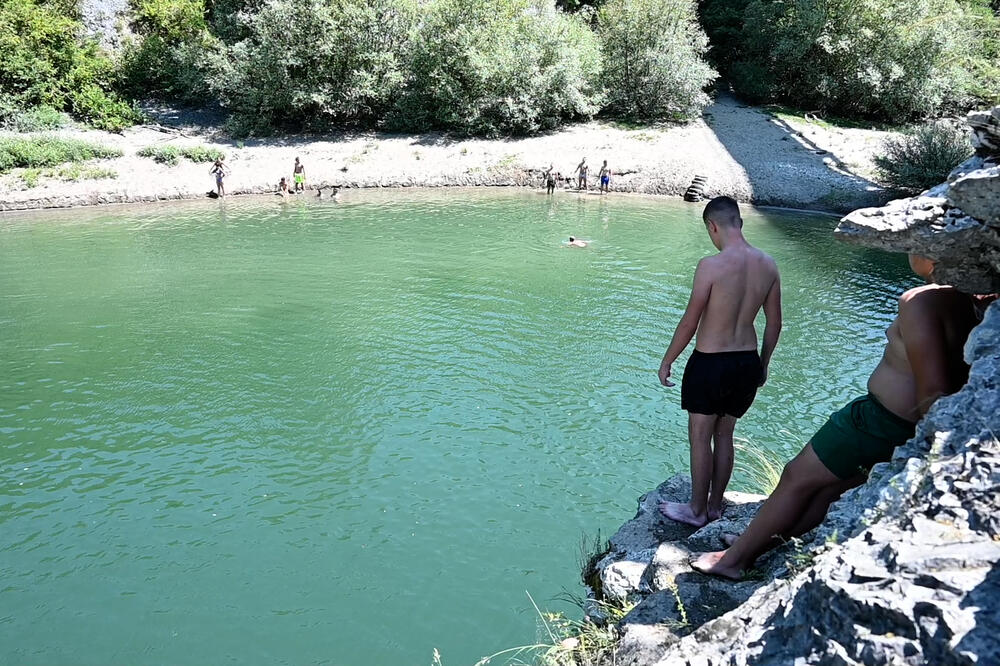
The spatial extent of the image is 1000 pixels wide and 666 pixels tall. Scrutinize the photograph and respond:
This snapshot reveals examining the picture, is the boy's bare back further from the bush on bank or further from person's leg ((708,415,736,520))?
the bush on bank

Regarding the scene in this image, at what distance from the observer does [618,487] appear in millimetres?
8383

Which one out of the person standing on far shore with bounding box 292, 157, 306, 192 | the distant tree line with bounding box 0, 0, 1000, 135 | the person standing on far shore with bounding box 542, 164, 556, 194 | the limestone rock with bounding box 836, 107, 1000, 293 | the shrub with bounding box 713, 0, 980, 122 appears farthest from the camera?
the shrub with bounding box 713, 0, 980, 122

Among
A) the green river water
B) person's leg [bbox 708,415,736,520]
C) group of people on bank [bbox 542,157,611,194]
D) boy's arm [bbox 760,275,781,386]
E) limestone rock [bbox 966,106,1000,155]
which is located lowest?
the green river water

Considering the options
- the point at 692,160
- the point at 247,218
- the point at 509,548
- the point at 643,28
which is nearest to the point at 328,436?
the point at 509,548

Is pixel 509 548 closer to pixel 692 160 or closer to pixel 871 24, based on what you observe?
pixel 692 160

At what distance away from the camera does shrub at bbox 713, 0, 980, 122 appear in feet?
124

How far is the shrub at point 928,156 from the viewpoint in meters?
26.7

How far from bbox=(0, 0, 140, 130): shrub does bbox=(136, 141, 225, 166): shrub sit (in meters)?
4.50

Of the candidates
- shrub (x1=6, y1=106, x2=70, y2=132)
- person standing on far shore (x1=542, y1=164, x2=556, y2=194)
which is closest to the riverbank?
person standing on far shore (x1=542, y1=164, x2=556, y2=194)

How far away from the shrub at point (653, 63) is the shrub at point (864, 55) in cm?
601

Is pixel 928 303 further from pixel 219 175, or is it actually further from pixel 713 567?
pixel 219 175

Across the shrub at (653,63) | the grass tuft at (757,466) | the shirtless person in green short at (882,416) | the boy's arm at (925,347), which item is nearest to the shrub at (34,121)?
the shrub at (653,63)

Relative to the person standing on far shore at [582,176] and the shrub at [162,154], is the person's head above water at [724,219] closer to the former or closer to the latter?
the person standing on far shore at [582,176]

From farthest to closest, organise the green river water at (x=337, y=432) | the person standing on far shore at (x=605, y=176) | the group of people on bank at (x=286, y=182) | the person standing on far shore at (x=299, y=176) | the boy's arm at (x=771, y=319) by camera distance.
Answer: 1. the person standing on far shore at (x=605, y=176)
2. the person standing on far shore at (x=299, y=176)
3. the group of people on bank at (x=286, y=182)
4. the green river water at (x=337, y=432)
5. the boy's arm at (x=771, y=319)
